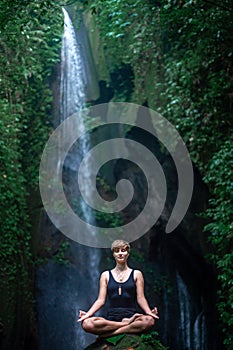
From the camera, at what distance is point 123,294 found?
4266 mm

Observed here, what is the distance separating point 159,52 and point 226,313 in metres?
5.60

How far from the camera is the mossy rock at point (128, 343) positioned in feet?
13.1

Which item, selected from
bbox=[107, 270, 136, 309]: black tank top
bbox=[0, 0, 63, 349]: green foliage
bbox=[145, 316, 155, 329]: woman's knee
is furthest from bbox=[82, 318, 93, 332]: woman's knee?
bbox=[0, 0, 63, 349]: green foliage

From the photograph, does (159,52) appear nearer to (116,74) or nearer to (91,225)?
(116,74)

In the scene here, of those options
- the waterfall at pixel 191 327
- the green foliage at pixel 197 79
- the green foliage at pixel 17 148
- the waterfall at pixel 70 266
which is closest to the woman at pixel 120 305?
the green foliage at pixel 197 79

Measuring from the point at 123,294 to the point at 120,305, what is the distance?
112mm

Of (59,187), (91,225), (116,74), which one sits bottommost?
(91,225)

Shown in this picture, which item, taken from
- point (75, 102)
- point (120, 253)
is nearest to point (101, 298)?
point (120, 253)

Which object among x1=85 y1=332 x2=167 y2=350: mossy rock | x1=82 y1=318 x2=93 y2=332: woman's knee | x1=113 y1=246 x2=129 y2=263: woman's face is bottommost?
x1=85 y1=332 x2=167 y2=350: mossy rock

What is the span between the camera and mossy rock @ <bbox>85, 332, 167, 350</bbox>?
3990mm

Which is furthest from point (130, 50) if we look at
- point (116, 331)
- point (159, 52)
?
point (116, 331)

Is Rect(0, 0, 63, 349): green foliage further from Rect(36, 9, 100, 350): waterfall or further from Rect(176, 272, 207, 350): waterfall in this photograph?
Rect(176, 272, 207, 350): waterfall

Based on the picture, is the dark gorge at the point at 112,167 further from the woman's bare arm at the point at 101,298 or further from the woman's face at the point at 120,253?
the woman's bare arm at the point at 101,298

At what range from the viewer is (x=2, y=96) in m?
8.87
